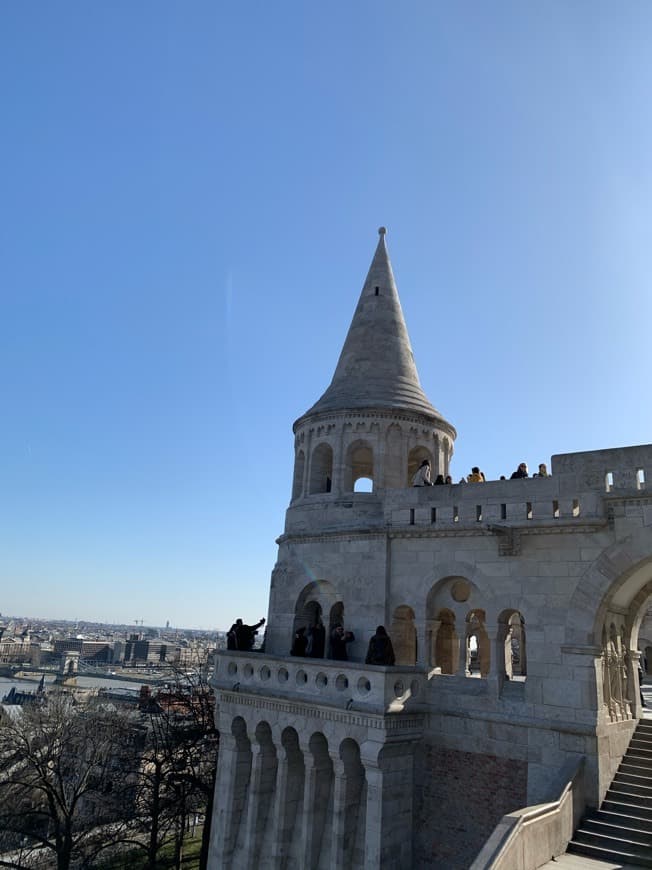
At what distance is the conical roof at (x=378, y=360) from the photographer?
1842cm

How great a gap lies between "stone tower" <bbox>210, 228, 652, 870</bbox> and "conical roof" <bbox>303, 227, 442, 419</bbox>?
2343 millimetres

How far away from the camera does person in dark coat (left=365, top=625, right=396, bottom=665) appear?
1372cm

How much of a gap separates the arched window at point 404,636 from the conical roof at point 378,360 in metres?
5.73

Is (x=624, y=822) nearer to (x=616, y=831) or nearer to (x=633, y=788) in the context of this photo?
(x=616, y=831)

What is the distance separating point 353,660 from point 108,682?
119348 millimetres

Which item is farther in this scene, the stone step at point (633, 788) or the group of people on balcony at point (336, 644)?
the group of people on balcony at point (336, 644)

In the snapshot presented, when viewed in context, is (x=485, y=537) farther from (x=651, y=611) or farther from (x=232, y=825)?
(x=651, y=611)

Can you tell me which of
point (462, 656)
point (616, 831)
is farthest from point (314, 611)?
point (616, 831)

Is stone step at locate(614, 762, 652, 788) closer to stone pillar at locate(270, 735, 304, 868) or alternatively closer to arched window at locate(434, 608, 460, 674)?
arched window at locate(434, 608, 460, 674)

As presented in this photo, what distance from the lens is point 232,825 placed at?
1541cm

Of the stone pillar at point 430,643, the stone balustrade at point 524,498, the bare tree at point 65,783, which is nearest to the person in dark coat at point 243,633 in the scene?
the stone balustrade at point 524,498

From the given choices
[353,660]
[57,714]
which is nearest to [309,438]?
[353,660]

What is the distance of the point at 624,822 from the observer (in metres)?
11.0

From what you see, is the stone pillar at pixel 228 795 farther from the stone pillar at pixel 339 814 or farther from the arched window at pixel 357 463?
the arched window at pixel 357 463
